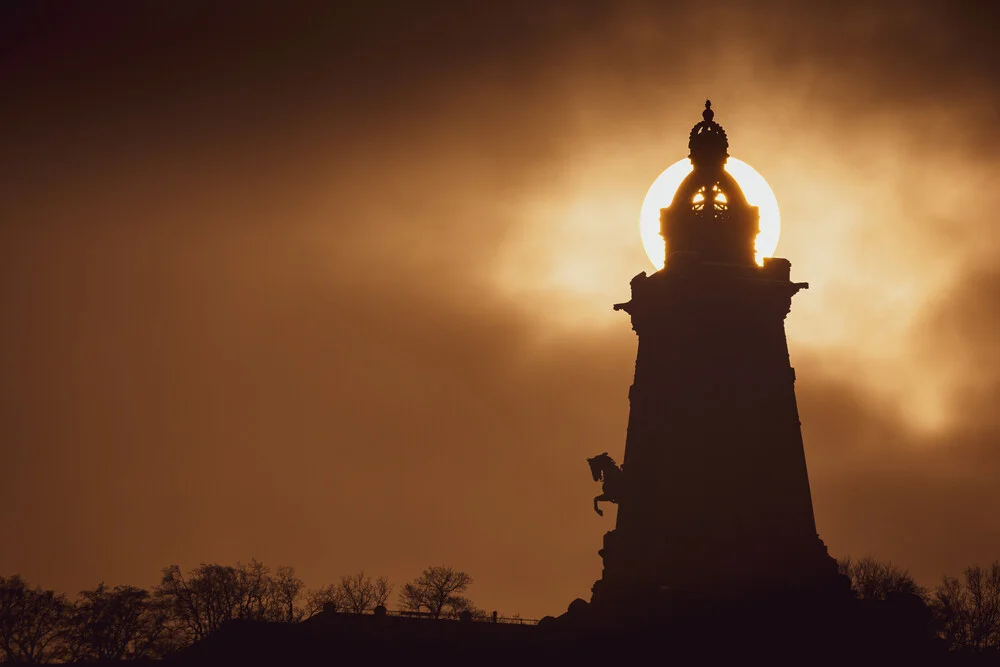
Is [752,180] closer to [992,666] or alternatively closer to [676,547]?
[676,547]

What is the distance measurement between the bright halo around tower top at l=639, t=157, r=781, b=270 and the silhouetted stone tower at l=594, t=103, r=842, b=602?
0.55ft

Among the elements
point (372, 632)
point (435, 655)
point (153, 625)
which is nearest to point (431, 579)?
point (153, 625)

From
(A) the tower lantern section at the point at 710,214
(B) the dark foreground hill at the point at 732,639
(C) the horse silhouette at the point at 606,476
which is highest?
(A) the tower lantern section at the point at 710,214

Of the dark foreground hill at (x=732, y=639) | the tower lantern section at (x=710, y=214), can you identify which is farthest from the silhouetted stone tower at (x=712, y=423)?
the dark foreground hill at (x=732, y=639)

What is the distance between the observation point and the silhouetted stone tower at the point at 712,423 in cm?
3419

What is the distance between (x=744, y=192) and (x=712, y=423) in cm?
537

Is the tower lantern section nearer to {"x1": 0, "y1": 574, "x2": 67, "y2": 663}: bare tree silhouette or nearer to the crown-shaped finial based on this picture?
the crown-shaped finial

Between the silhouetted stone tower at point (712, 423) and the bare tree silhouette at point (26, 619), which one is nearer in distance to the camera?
the silhouetted stone tower at point (712, 423)

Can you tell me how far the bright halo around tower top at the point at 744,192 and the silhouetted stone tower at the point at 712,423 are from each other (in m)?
0.17

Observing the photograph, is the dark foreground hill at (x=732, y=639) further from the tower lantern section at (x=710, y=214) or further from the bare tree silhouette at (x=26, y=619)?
the bare tree silhouette at (x=26, y=619)

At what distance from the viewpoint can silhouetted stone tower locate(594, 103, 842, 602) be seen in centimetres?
3419

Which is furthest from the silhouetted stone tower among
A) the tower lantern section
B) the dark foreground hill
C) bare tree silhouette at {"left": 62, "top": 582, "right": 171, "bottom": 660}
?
bare tree silhouette at {"left": 62, "top": 582, "right": 171, "bottom": 660}

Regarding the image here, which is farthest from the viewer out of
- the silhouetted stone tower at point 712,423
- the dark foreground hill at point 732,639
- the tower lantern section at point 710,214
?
the tower lantern section at point 710,214

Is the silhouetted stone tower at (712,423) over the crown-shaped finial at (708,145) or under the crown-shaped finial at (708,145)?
under
